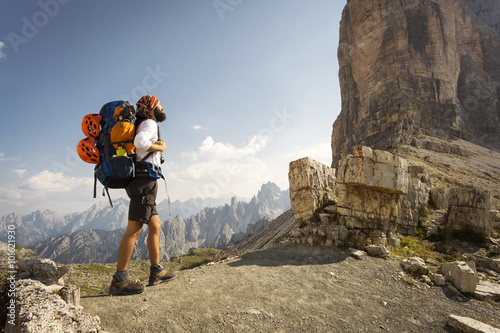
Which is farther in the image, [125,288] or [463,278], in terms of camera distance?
[463,278]

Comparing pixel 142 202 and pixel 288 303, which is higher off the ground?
pixel 142 202

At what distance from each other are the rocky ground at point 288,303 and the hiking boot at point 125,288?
4.5 inches

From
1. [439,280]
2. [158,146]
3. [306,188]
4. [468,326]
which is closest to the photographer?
[468,326]

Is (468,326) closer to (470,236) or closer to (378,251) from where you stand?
(378,251)

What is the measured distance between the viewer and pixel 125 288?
12.1 feet

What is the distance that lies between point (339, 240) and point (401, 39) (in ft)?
235

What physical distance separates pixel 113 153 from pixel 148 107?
3.75ft

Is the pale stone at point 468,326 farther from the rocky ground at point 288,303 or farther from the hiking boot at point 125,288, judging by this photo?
the hiking boot at point 125,288

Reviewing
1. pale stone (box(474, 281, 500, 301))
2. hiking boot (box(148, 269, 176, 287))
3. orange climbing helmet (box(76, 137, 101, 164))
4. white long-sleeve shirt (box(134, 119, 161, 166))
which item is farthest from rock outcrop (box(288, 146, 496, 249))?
orange climbing helmet (box(76, 137, 101, 164))

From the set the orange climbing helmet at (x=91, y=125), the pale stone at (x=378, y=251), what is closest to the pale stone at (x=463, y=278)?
the pale stone at (x=378, y=251)

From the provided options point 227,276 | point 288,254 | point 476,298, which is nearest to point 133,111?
point 227,276

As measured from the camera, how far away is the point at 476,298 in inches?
205

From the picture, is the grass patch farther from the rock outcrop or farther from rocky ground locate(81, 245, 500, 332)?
rocky ground locate(81, 245, 500, 332)

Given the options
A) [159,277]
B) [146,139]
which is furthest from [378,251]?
[146,139]
